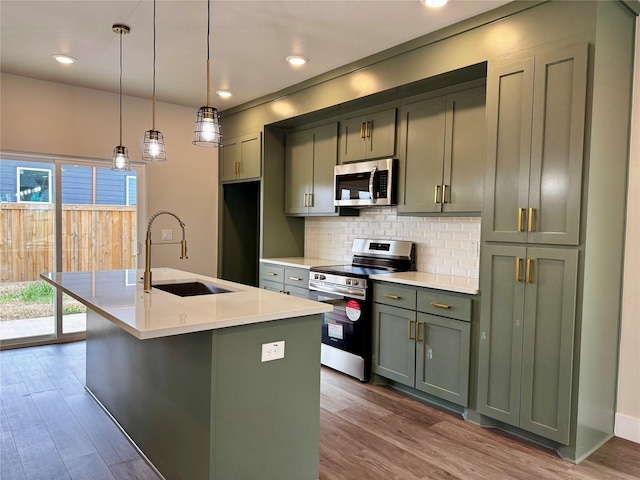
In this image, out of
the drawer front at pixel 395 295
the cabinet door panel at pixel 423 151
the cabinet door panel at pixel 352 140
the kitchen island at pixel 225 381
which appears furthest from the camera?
the cabinet door panel at pixel 352 140

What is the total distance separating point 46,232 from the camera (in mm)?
4699

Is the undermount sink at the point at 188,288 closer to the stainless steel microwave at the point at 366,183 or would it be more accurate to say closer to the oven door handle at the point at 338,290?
the oven door handle at the point at 338,290

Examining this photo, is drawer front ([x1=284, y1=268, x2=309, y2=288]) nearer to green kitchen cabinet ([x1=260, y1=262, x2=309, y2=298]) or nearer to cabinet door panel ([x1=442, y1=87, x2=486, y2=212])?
green kitchen cabinet ([x1=260, y1=262, x2=309, y2=298])

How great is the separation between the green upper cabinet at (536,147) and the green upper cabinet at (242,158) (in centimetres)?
281

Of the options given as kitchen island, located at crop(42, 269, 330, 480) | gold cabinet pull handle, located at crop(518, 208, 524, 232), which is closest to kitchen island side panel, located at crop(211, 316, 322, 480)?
kitchen island, located at crop(42, 269, 330, 480)

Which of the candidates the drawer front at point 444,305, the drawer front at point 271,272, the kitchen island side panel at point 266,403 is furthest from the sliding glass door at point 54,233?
the kitchen island side panel at point 266,403

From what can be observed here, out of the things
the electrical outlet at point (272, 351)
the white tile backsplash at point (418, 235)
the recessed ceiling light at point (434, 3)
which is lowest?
the electrical outlet at point (272, 351)

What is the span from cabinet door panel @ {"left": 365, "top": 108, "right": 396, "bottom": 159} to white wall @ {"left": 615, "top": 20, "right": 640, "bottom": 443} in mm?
1699

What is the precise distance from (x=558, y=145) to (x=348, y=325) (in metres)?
2.07

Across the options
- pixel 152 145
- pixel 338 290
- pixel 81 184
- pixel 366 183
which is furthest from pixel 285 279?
pixel 81 184

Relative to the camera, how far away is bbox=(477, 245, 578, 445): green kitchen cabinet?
254cm

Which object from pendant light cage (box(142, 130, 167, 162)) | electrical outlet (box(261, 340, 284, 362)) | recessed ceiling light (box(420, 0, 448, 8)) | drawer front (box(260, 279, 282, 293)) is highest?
recessed ceiling light (box(420, 0, 448, 8))

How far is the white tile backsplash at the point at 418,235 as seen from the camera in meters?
A: 3.63

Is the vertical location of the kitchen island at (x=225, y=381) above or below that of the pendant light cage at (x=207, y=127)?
below
